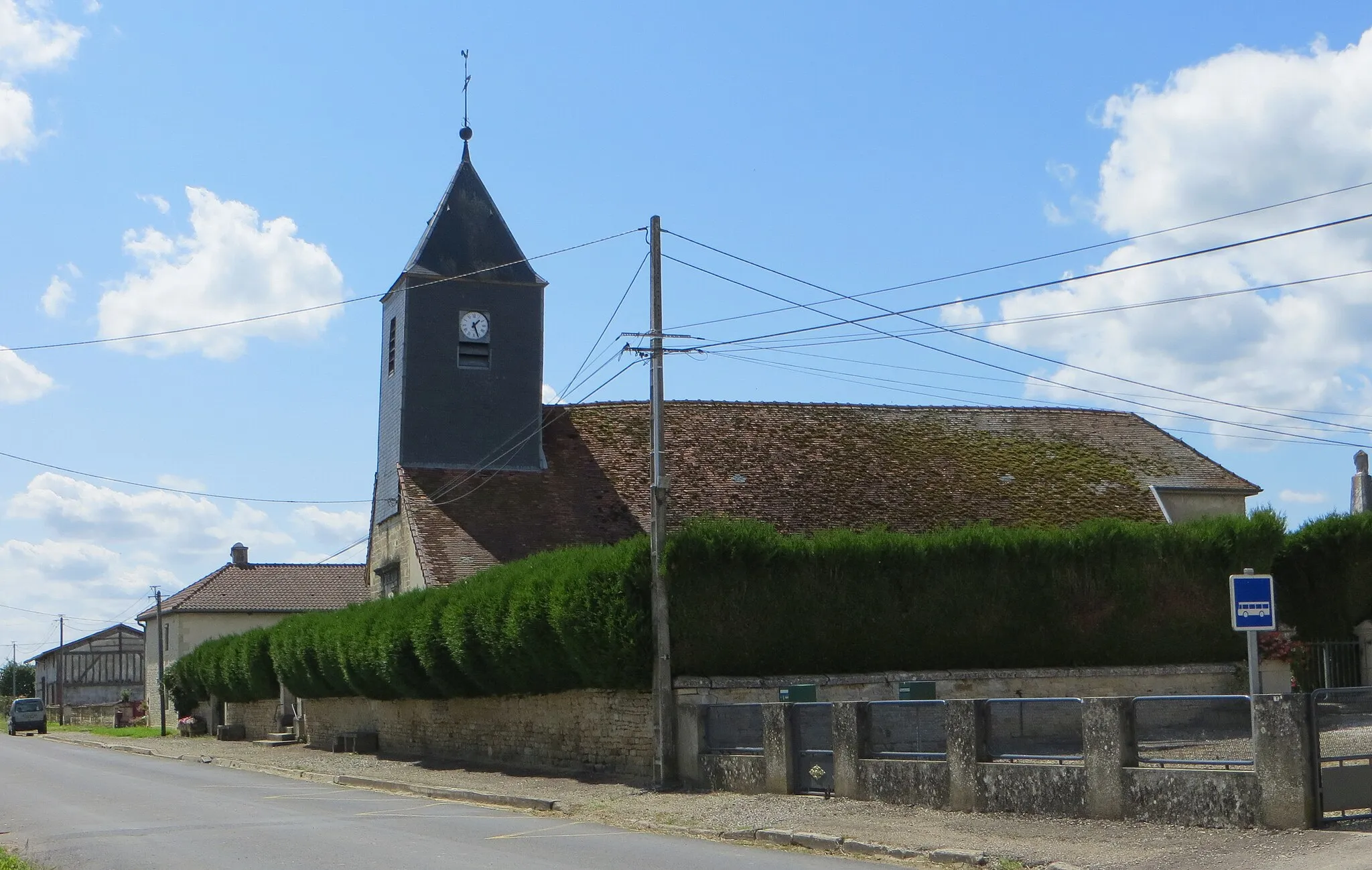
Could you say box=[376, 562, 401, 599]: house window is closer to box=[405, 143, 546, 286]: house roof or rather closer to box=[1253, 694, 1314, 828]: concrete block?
box=[405, 143, 546, 286]: house roof

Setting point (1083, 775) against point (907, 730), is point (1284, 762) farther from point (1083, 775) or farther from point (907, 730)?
point (907, 730)

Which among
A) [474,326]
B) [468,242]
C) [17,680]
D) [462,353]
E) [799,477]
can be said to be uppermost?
[468,242]

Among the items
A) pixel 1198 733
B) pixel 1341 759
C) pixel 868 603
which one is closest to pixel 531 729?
pixel 868 603

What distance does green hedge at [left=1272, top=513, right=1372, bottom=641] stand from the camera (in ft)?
86.2

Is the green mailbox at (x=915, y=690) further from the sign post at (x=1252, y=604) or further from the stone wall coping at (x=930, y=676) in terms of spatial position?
the sign post at (x=1252, y=604)

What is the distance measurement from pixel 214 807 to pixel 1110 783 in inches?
446

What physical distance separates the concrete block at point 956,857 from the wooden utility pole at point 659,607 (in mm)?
7421

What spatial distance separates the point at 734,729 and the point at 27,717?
53102 millimetres

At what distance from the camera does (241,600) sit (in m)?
55.5

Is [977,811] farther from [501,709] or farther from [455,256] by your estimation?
[455,256]

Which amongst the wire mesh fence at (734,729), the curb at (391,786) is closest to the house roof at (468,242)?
the curb at (391,786)

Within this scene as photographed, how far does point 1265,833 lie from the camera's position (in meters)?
11.3

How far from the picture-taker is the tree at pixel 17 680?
363 feet

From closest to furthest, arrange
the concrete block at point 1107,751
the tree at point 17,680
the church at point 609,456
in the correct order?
the concrete block at point 1107,751 < the church at point 609,456 < the tree at point 17,680
